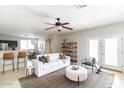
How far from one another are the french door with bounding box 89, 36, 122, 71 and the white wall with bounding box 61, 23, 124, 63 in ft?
0.96

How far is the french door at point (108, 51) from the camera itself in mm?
4484

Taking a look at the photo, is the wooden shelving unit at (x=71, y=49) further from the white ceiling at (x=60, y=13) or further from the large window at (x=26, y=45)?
the large window at (x=26, y=45)

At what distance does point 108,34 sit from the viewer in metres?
4.80

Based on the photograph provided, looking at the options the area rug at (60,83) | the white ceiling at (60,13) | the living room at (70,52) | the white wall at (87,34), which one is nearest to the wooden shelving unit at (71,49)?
the living room at (70,52)

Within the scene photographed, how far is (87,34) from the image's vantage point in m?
5.77

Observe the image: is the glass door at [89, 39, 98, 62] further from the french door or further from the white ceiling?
the white ceiling

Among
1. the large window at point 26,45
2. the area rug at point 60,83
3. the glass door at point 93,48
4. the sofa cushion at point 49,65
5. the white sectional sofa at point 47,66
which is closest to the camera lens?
the area rug at point 60,83

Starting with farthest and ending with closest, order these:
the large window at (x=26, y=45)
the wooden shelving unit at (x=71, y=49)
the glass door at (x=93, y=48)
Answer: the large window at (x=26, y=45), the wooden shelving unit at (x=71, y=49), the glass door at (x=93, y=48)

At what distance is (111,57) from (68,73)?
2.80 metres

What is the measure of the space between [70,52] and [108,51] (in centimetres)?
274

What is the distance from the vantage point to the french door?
177 inches

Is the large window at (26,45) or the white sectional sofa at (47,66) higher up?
the large window at (26,45)
